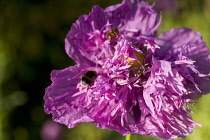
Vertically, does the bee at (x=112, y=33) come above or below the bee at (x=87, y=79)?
above

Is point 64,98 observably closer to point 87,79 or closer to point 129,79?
point 87,79

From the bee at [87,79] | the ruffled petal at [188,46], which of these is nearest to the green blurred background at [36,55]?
the ruffled petal at [188,46]

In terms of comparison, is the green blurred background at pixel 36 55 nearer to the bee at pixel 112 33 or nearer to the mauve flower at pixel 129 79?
the mauve flower at pixel 129 79

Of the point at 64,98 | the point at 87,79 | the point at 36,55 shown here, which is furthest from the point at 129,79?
the point at 36,55

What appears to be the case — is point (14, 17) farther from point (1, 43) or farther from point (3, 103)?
point (3, 103)

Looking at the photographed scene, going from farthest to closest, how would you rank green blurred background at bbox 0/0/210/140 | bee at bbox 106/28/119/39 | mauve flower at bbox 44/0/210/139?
green blurred background at bbox 0/0/210/140 → bee at bbox 106/28/119/39 → mauve flower at bbox 44/0/210/139

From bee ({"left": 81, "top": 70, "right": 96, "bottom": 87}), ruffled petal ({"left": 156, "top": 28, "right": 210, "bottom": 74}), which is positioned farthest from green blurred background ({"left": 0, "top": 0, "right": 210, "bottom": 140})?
A: bee ({"left": 81, "top": 70, "right": 96, "bottom": 87})

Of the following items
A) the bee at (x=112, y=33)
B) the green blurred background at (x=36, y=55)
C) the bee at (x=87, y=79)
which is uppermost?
the bee at (x=112, y=33)

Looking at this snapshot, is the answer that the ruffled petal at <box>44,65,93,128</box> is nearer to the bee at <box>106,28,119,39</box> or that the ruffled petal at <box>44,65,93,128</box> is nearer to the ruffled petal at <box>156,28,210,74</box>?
the bee at <box>106,28,119,39</box>
